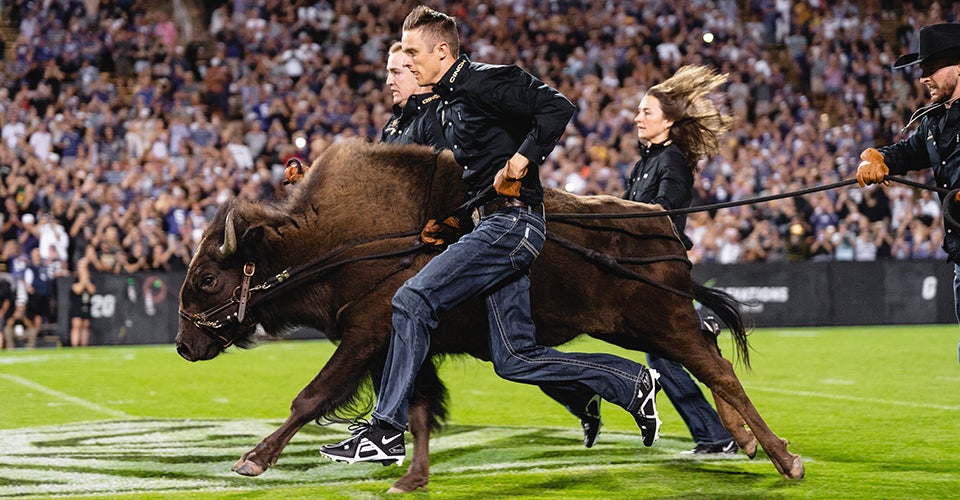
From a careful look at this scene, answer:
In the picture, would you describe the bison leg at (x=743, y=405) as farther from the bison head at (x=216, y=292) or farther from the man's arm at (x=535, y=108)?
the bison head at (x=216, y=292)

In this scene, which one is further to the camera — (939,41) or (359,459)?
(939,41)

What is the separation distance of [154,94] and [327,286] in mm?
15327

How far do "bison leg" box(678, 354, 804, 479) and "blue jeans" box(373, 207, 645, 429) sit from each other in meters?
0.64

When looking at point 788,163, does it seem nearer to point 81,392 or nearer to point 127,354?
point 127,354

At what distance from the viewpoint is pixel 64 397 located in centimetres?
1046

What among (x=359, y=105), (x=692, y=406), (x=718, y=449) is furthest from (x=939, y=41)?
(x=359, y=105)

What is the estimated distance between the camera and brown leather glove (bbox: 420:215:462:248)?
5641mm

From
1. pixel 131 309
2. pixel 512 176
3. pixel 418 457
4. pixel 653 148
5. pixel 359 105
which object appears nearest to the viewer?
pixel 512 176

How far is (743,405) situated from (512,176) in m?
1.81

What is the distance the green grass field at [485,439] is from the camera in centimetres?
570

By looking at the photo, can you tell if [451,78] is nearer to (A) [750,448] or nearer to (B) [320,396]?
(B) [320,396]

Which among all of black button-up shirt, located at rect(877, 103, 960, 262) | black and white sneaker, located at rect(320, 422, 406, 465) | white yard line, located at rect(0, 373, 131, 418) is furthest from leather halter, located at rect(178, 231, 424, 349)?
white yard line, located at rect(0, 373, 131, 418)

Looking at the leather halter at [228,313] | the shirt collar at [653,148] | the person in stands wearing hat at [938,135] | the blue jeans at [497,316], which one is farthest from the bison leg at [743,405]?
the leather halter at [228,313]

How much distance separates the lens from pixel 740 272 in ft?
62.0
